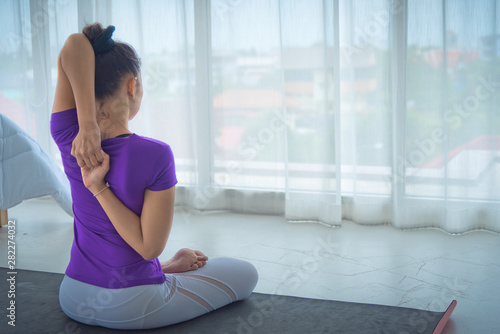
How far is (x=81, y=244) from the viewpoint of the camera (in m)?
1.49

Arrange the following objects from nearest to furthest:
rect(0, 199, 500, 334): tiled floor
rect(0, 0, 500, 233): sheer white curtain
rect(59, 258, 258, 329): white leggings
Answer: rect(59, 258, 258, 329): white leggings, rect(0, 199, 500, 334): tiled floor, rect(0, 0, 500, 233): sheer white curtain

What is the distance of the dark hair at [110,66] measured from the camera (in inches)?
53.7

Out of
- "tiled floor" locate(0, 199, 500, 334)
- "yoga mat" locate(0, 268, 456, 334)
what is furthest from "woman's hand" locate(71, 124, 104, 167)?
"tiled floor" locate(0, 199, 500, 334)

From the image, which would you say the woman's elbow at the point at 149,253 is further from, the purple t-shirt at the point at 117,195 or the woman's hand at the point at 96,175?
the woman's hand at the point at 96,175

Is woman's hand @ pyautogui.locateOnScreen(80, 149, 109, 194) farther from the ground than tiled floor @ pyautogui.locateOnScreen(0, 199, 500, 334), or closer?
farther from the ground

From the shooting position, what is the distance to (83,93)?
51.9 inches

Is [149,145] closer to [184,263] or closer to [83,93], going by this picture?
[83,93]

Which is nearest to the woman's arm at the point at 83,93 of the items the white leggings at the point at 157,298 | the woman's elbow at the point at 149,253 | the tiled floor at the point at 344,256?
the woman's elbow at the point at 149,253

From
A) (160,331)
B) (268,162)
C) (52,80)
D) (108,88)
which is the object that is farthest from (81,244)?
(52,80)

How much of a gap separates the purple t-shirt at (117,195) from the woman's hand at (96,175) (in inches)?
0.9

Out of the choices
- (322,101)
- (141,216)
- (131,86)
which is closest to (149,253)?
Result: (141,216)

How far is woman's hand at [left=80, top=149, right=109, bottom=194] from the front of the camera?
4.43 ft

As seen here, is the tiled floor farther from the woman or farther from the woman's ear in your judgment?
the woman's ear

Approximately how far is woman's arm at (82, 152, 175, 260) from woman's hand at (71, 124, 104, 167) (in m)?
0.02
